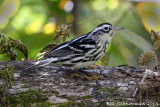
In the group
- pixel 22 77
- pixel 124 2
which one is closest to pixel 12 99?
pixel 22 77

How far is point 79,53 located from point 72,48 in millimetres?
138

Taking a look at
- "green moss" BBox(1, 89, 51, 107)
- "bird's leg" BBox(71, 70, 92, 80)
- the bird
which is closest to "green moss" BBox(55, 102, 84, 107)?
"green moss" BBox(1, 89, 51, 107)

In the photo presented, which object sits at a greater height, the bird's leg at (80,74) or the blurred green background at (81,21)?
the blurred green background at (81,21)

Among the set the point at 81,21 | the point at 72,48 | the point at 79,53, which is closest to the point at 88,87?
the point at 79,53

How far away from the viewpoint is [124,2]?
5348 mm

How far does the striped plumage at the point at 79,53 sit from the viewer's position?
142 inches

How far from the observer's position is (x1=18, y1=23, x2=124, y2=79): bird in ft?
11.8

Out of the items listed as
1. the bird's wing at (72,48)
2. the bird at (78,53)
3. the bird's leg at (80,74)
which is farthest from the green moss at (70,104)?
the bird's wing at (72,48)

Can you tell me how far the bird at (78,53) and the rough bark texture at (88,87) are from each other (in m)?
0.12

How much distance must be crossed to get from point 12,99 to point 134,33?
109 inches

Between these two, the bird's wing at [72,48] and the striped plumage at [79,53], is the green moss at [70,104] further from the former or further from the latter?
the bird's wing at [72,48]

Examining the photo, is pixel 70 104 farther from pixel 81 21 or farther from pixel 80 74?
pixel 81 21

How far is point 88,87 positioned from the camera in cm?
325

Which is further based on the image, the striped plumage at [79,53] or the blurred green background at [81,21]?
the blurred green background at [81,21]
